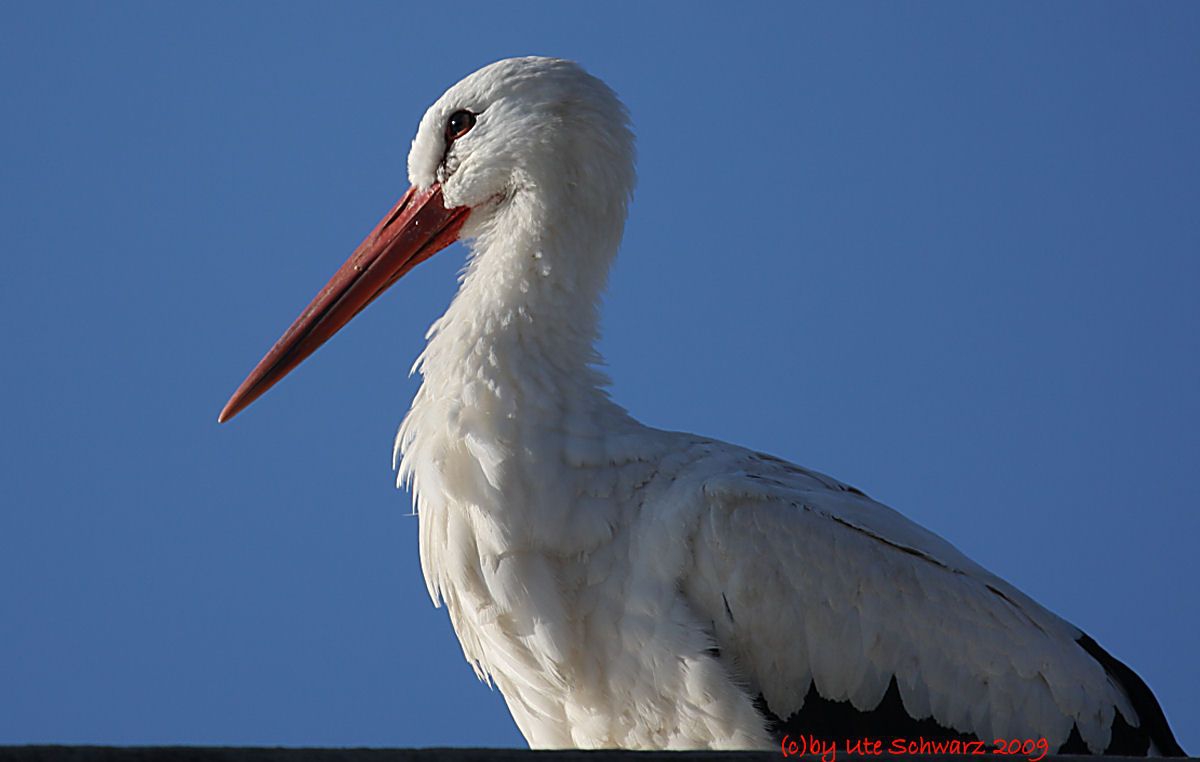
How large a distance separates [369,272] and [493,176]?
440 mm

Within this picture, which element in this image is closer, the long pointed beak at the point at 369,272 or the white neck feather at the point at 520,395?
the white neck feather at the point at 520,395

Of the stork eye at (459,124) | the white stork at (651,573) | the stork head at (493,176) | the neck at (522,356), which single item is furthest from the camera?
the stork eye at (459,124)

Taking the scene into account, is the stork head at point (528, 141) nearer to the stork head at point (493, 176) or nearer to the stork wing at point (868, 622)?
the stork head at point (493, 176)

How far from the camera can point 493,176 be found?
3.24 m

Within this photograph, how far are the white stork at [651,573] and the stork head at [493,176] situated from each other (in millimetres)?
11

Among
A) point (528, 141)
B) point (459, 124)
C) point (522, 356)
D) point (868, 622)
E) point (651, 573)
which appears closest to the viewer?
point (651, 573)

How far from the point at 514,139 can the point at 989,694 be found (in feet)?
5.11

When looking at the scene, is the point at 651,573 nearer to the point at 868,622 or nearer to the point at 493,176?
the point at 868,622

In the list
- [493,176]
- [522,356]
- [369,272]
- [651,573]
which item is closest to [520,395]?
[522,356]

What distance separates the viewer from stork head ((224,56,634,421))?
318 cm

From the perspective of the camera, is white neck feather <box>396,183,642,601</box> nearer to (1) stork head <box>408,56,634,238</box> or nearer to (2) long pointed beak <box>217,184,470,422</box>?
(1) stork head <box>408,56,634,238</box>

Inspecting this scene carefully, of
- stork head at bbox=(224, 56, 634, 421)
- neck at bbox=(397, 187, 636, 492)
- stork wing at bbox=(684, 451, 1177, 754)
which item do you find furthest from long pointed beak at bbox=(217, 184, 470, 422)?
stork wing at bbox=(684, 451, 1177, 754)

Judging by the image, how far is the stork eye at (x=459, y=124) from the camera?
10.9ft

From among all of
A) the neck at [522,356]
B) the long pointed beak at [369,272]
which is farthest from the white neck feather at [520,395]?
the long pointed beak at [369,272]
